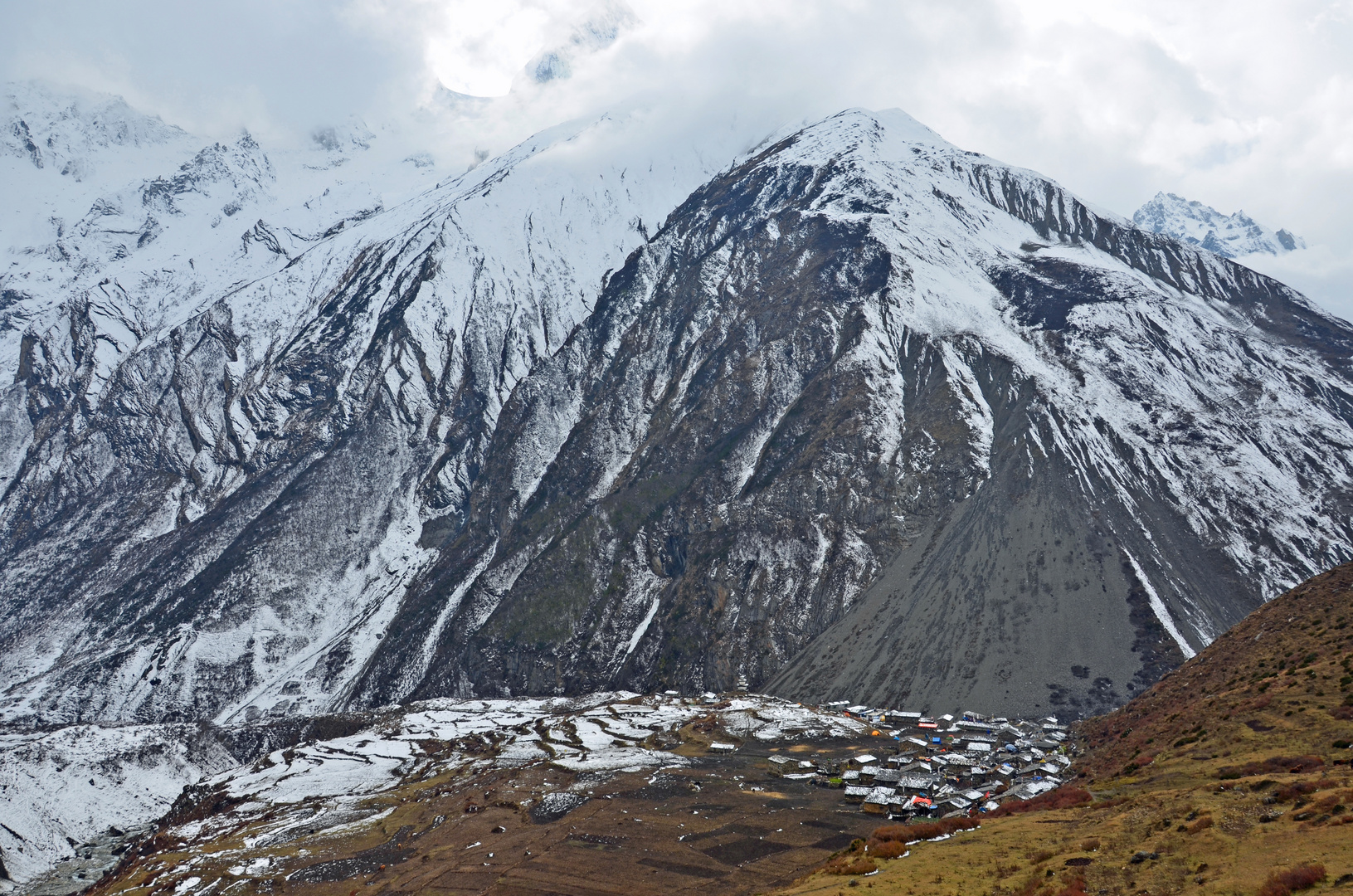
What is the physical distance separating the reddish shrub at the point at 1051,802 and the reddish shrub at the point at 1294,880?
61.4ft

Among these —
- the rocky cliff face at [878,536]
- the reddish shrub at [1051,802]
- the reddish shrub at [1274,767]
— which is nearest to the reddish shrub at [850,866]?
the reddish shrub at [1051,802]

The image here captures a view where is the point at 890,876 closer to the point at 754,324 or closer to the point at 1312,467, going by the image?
the point at 1312,467

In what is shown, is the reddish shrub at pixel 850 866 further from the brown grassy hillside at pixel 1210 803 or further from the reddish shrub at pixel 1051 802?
the reddish shrub at pixel 1051 802

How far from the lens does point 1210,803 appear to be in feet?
100

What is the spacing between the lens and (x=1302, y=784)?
95.3 ft

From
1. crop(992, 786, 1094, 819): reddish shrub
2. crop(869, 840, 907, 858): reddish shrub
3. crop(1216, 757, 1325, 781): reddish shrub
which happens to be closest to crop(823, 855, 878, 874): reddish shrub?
crop(869, 840, 907, 858): reddish shrub

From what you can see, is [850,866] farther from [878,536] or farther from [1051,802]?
[878,536]

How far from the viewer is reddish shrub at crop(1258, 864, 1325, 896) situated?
67.8ft

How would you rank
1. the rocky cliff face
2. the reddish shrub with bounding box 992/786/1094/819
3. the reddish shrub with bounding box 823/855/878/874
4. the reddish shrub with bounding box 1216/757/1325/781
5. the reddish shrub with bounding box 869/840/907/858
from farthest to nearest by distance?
the rocky cliff face
the reddish shrub with bounding box 992/786/1094/819
the reddish shrub with bounding box 869/840/907/858
the reddish shrub with bounding box 823/855/878/874
the reddish shrub with bounding box 1216/757/1325/781

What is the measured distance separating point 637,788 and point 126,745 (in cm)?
11170

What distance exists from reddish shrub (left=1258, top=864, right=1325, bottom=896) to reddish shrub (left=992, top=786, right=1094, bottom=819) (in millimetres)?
18713

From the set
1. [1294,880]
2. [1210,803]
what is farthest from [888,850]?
[1294,880]

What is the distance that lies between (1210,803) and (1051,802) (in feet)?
40.1

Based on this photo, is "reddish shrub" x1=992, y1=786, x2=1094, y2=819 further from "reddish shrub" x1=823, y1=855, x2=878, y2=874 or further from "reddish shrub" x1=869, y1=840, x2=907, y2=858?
"reddish shrub" x1=823, y1=855, x2=878, y2=874
